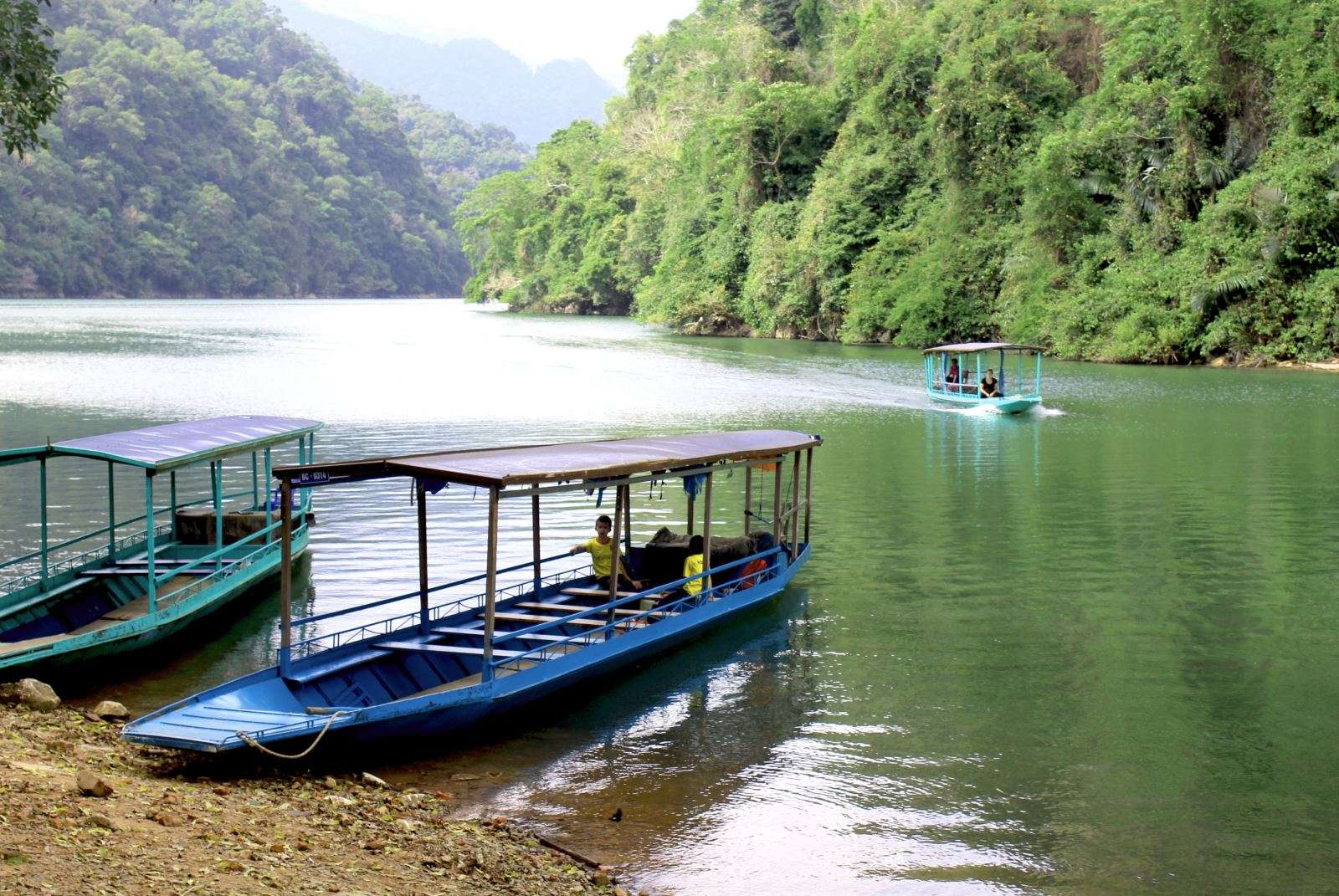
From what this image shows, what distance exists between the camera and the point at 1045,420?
99.0 ft

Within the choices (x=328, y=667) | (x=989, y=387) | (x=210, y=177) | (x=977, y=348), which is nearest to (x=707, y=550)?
(x=328, y=667)

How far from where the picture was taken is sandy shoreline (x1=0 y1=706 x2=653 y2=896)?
615cm

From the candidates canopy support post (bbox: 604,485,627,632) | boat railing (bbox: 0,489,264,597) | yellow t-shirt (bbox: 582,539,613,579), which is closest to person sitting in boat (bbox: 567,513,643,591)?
yellow t-shirt (bbox: 582,539,613,579)

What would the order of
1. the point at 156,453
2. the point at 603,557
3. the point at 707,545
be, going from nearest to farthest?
the point at 156,453, the point at 707,545, the point at 603,557

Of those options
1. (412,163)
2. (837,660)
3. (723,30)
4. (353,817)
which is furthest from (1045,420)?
(412,163)

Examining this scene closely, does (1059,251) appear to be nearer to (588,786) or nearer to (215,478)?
(215,478)

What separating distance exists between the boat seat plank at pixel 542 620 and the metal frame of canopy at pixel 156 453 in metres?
3.00

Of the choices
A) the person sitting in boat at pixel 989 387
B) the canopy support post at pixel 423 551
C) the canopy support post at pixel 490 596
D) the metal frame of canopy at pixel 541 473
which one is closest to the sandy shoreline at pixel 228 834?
the canopy support post at pixel 490 596

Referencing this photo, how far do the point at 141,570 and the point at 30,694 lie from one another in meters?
2.99

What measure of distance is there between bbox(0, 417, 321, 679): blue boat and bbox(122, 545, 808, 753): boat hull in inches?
81.2

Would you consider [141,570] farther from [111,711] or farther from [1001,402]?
[1001,402]

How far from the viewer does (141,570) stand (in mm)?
12391

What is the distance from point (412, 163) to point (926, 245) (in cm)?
12887

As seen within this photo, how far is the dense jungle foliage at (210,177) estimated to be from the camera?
11712 cm
